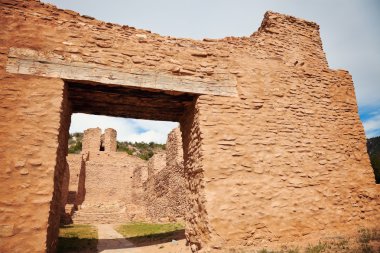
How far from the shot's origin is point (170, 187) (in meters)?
15.6

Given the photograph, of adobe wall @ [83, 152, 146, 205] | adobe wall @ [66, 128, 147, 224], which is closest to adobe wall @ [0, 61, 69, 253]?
adobe wall @ [66, 128, 147, 224]

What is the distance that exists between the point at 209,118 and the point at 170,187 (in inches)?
411

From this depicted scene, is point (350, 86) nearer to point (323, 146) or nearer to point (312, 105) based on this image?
point (312, 105)

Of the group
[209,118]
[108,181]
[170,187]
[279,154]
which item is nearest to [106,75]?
[209,118]

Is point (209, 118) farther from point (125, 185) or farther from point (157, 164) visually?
point (125, 185)

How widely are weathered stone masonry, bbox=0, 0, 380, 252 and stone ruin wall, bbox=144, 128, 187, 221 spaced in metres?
7.08

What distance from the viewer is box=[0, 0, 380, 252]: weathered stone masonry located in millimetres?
4828

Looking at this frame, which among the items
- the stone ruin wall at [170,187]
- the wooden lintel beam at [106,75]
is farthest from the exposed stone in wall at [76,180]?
the wooden lintel beam at [106,75]

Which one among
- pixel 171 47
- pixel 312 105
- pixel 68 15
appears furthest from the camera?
pixel 312 105

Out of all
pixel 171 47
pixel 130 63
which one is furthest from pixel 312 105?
pixel 130 63

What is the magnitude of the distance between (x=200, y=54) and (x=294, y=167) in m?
3.38

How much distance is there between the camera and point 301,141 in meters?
6.39

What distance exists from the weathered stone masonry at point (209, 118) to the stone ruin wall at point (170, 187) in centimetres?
708

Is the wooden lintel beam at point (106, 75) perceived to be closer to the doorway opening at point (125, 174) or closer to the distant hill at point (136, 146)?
the doorway opening at point (125, 174)
